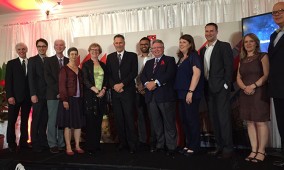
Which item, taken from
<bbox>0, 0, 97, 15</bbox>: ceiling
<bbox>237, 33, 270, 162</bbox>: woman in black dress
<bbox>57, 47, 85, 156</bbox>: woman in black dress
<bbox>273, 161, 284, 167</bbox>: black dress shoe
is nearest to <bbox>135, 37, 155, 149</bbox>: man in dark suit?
<bbox>57, 47, 85, 156</bbox>: woman in black dress

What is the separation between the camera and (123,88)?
3.40 m

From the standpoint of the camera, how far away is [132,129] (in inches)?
134

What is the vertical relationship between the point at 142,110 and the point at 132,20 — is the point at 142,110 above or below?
below

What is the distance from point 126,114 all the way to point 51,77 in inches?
47.4

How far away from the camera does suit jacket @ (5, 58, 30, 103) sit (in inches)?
150

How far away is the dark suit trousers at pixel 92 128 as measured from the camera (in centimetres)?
342

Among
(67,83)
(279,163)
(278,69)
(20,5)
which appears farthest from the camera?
(20,5)

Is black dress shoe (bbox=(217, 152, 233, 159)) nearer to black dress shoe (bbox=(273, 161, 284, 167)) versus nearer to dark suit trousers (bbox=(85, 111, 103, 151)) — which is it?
black dress shoe (bbox=(273, 161, 284, 167))

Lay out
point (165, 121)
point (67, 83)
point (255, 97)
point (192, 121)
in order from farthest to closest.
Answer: point (67, 83) → point (165, 121) → point (192, 121) → point (255, 97)

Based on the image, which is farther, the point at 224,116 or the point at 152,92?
the point at 152,92

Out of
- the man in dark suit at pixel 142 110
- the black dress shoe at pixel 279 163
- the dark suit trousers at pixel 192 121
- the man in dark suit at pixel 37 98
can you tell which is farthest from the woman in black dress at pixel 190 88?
the man in dark suit at pixel 37 98

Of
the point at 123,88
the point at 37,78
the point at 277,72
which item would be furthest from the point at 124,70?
the point at 277,72

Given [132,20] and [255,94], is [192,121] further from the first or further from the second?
[132,20]

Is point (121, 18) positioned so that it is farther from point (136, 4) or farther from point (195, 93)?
point (195, 93)
